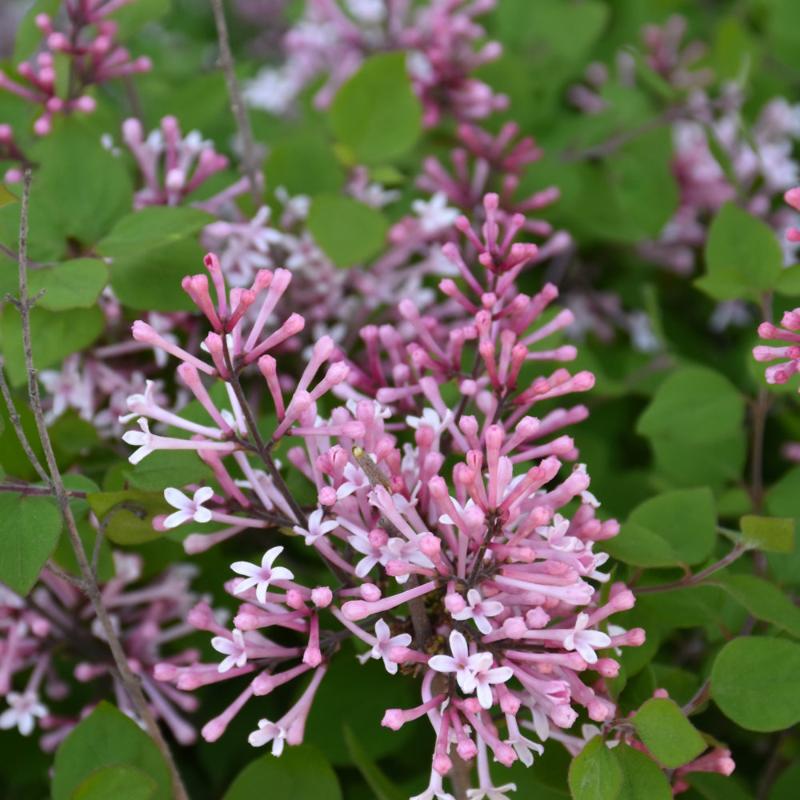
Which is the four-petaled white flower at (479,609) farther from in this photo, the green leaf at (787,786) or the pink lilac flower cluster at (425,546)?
the green leaf at (787,786)

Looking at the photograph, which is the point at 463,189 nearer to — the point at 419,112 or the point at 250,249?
the point at 419,112

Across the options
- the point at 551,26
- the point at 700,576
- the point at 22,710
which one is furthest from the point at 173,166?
the point at 551,26

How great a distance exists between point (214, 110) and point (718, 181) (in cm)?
66

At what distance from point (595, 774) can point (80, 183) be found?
653mm

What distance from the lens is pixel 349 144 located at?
1.15 m

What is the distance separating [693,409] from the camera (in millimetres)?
989

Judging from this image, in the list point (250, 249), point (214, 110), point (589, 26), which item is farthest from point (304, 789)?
point (589, 26)

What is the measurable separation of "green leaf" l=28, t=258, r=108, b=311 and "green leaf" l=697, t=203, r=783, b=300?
1.70ft

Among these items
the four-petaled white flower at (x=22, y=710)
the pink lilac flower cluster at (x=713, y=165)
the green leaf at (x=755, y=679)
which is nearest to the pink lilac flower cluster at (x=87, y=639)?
the four-petaled white flower at (x=22, y=710)

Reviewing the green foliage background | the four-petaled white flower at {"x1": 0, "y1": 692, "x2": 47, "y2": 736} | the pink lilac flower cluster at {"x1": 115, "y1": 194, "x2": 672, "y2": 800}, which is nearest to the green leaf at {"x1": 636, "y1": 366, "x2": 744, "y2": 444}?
the green foliage background

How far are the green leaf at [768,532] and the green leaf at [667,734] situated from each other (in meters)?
0.15

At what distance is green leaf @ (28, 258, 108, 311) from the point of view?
0.78 meters

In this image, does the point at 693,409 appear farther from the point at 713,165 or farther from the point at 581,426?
the point at 713,165

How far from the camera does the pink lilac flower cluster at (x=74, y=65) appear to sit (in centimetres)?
107
